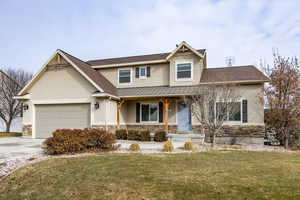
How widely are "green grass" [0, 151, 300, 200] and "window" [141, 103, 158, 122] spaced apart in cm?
884

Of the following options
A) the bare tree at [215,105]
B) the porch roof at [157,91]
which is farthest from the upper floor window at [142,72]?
the bare tree at [215,105]

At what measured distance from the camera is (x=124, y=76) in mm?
17734

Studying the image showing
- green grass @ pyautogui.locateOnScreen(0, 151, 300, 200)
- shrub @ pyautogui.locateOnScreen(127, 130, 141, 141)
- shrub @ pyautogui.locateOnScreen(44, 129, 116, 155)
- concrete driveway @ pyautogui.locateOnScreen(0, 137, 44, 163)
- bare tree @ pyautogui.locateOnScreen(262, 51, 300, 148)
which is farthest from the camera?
shrub @ pyautogui.locateOnScreen(127, 130, 141, 141)

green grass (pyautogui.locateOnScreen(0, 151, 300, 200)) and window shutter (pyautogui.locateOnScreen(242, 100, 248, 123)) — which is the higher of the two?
window shutter (pyautogui.locateOnScreen(242, 100, 248, 123))

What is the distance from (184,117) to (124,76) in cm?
613

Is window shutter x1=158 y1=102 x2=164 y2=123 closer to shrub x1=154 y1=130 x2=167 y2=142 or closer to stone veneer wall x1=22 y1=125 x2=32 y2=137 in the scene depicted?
shrub x1=154 y1=130 x2=167 y2=142

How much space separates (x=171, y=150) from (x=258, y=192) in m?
5.07

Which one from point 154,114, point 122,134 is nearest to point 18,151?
point 122,134

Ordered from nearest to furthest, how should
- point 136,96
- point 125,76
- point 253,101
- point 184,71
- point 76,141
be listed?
point 76,141, point 253,101, point 136,96, point 184,71, point 125,76

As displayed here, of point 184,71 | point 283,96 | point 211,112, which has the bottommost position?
point 211,112

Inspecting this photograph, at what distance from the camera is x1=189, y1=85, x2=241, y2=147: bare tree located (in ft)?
36.6

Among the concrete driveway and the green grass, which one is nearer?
the green grass

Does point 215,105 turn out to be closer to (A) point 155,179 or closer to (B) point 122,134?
(B) point 122,134

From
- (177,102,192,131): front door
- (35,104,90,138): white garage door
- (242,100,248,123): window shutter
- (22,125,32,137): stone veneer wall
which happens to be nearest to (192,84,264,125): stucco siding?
(242,100,248,123): window shutter
